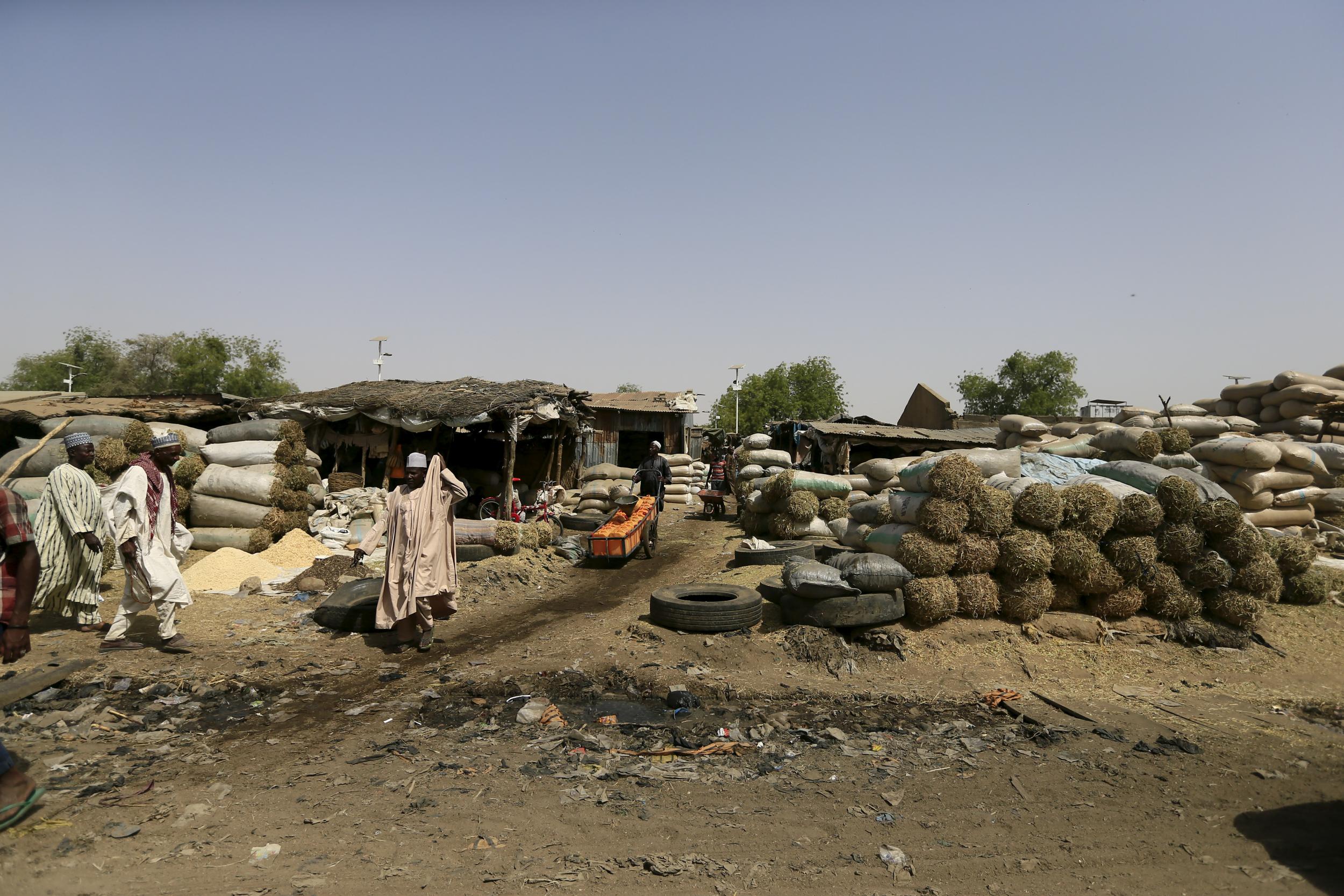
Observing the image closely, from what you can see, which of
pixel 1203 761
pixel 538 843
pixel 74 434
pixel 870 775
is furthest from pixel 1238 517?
pixel 74 434

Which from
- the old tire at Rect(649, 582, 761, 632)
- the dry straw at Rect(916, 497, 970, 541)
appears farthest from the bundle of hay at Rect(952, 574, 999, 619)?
the old tire at Rect(649, 582, 761, 632)

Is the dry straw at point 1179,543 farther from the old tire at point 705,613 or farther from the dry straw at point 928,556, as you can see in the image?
the old tire at point 705,613

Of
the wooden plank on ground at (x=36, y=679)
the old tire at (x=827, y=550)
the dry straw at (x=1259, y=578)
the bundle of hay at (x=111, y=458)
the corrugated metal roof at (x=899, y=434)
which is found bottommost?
the wooden plank on ground at (x=36, y=679)

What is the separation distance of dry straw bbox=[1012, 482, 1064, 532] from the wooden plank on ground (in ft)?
29.3

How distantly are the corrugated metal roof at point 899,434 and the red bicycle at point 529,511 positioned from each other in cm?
808

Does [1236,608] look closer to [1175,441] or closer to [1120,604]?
[1120,604]

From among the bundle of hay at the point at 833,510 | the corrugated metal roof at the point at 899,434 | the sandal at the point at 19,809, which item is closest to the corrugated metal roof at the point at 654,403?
the corrugated metal roof at the point at 899,434

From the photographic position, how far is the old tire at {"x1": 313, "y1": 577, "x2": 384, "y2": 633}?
7.57 metres

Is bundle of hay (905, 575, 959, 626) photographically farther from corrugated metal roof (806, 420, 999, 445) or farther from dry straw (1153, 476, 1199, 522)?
corrugated metal roof (806, 420, 999, 445)

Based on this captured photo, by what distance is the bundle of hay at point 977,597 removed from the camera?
723 cm

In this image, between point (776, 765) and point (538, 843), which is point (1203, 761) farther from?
point (538, 843)

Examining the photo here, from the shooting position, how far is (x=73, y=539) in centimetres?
677

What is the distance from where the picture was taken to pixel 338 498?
1396 centimetres

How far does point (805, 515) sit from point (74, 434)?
1045cm
